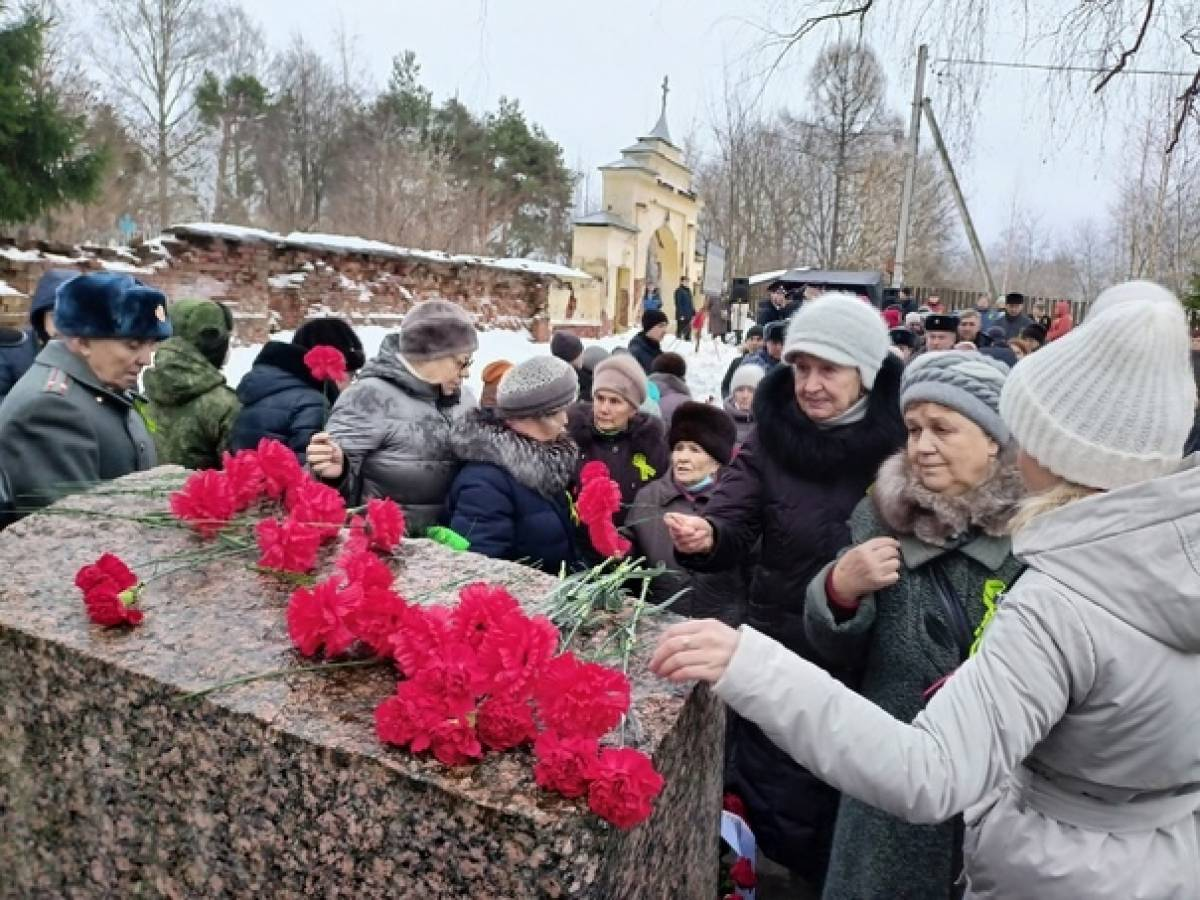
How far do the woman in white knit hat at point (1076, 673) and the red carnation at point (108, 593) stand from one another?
3.13ft

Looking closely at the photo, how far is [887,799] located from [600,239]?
75.1ft

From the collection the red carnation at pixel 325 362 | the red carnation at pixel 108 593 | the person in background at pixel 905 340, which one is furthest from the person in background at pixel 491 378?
the person in background at pixel 905 340

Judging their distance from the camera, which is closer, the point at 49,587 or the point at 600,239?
the point at 49,587

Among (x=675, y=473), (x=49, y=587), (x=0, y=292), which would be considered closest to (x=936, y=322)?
(x=675, y=473)

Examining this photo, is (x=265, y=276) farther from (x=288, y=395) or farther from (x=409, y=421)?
(x=409, y=421)

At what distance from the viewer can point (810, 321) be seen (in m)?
2.51

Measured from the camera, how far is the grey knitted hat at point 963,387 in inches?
75.7

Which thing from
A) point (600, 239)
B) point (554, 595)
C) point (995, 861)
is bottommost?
point (995, 861)

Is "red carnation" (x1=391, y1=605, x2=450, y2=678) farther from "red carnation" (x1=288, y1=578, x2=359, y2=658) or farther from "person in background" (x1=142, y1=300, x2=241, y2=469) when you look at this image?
"person in background" (x1=142, y1=300, x2=241, y2=469)

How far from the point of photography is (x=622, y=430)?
139 inches

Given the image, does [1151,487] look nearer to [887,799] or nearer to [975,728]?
[975,728]

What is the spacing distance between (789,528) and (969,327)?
22.0 ft

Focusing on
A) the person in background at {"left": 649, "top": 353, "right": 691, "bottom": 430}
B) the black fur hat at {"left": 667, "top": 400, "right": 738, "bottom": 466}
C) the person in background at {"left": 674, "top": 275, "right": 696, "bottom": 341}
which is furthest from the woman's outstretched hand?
the person in background at {"left": 674, "top": 275, "right": 696, "bottom": 341}

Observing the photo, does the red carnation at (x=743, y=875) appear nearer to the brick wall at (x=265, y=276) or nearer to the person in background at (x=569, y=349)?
the person in background at (x=569, y=349)
